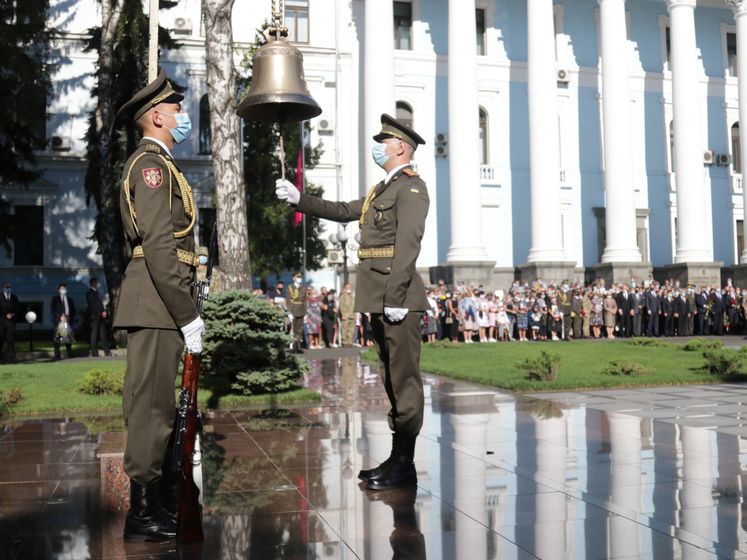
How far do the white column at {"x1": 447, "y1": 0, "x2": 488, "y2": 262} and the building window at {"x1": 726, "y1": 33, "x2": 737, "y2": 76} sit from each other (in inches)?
673

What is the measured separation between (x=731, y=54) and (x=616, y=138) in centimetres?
1266

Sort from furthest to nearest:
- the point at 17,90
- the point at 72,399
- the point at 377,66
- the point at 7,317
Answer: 1. the point at 377,66
2. the point at 17,90
3. the point at 7,317
4. the point at 72,399

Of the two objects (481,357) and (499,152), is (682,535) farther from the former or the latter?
(499,152)

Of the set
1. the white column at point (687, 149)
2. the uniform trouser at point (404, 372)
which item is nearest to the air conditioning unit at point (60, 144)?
the white column at point (687, 149)

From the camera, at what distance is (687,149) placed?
35438 millimetres

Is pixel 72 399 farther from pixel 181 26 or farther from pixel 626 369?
pixel 181 26

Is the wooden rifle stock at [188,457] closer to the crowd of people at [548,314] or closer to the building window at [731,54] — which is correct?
the crowd of people at [548,314]

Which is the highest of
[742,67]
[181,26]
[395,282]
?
[181,26]

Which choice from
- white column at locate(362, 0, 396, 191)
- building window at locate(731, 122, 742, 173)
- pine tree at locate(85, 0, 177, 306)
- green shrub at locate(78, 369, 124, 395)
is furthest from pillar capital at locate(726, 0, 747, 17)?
green shrub at locate(78, 369, 124, 395)

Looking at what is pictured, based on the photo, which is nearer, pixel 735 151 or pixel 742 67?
pixel 742 67

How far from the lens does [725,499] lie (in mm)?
5422

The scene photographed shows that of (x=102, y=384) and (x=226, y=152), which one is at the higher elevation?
(x=226, y=152)

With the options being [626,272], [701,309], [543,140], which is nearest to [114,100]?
[543,140]

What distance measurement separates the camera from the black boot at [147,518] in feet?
15.4
